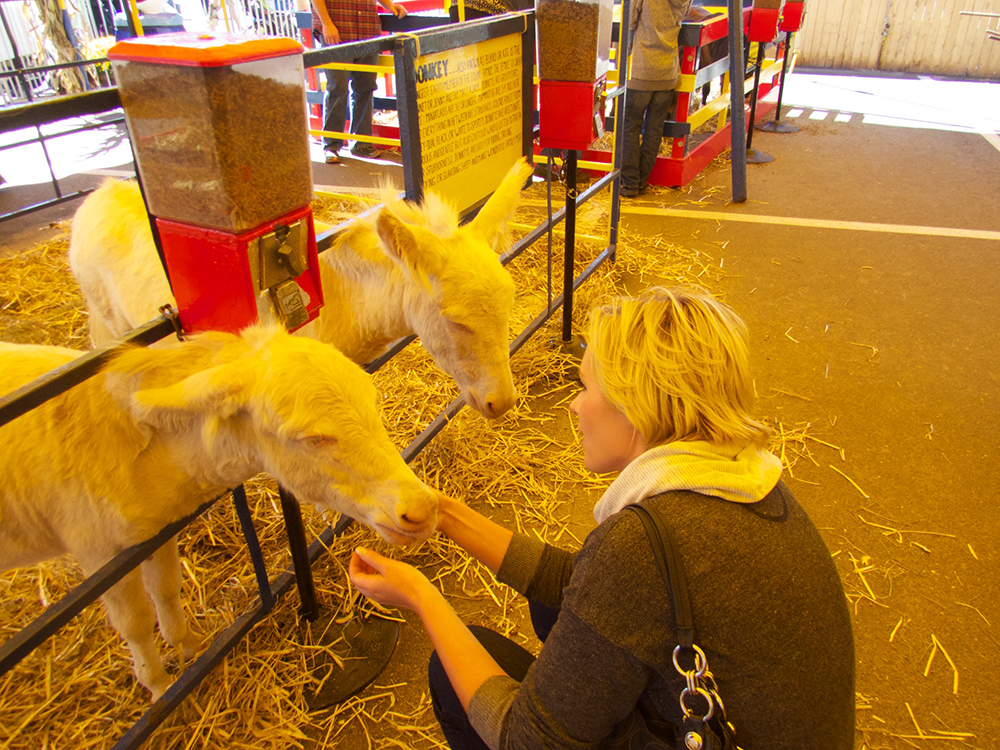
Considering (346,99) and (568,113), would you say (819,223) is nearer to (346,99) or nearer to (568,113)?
(568,113)

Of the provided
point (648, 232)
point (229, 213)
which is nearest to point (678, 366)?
point (229, 213)

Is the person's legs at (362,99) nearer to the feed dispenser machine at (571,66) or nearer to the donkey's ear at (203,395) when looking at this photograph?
the feed dispenser machine at (571,66)

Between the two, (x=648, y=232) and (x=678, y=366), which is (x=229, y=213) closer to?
(x=678, y=366)

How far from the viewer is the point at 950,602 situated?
242 centimetres

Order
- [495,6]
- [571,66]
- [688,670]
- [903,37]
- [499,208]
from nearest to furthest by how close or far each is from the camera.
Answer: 1. [688,670]
2. [499,208]
3. [571,66]
4. [495,6]
5. [903,37]

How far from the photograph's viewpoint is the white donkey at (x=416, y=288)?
2.05 metres

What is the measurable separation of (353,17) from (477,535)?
17.5 feet

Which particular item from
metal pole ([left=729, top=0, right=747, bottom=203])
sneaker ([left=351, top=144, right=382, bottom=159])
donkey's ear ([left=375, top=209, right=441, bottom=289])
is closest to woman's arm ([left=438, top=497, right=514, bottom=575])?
donkey's ear ([left=375, top=209, right=441, bottom=289])

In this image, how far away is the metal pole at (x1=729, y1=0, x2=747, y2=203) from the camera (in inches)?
217

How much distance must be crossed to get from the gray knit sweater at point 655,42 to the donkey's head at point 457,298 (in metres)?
4.62

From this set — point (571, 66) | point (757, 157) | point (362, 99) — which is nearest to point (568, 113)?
point (571, 66)

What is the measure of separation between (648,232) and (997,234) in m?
2.96

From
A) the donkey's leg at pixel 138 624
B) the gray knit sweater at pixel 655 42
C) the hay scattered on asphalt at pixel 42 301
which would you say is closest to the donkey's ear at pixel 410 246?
the donkey's leg at pixel 138 624

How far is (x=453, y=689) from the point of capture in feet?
4.85
